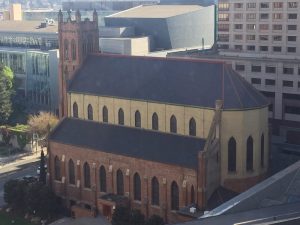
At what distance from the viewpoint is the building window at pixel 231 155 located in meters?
55.9

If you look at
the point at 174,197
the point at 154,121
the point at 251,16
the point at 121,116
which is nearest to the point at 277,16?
the point at 251,16

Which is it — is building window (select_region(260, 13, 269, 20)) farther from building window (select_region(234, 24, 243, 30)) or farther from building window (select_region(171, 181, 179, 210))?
building window (select_region(171, 181, 179, 210))

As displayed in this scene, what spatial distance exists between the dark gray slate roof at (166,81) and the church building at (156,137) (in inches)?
4.5

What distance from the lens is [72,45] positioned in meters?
70.8

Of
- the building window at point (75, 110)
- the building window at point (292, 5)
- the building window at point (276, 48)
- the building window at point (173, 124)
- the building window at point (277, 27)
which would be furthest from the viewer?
the building window at point (276, 48)

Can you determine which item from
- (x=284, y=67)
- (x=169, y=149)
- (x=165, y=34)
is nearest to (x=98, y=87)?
(x=169, y=149)

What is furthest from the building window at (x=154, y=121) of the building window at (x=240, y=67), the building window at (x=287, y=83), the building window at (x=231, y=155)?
the building window at (x=240, y=67)

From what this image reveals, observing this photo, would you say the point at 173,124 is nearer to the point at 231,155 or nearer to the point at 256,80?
the point at 231,155

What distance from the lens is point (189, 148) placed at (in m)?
56.3

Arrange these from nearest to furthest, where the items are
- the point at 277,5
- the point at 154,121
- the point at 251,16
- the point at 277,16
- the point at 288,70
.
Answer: the point at 154,121 → the point at 288,70 → the point at 277,5 → the point at 277,16 → the point at 251,16

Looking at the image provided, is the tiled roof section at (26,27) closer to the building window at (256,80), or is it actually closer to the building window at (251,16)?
the building window at (251,16)

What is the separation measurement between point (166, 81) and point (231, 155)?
425 inches

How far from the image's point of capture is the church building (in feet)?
181

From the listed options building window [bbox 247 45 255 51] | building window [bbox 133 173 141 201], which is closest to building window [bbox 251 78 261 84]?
building window [bbox 247 45 255 51]
